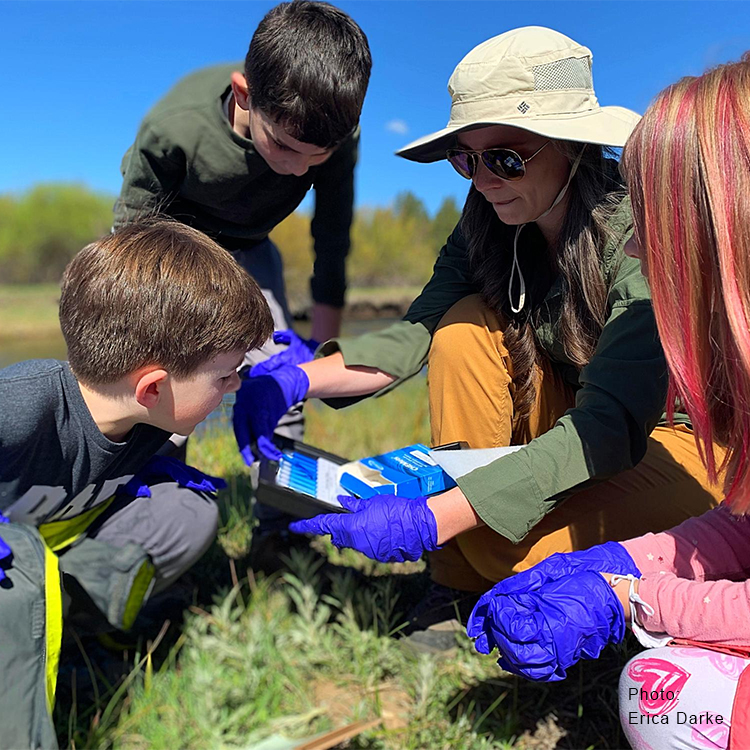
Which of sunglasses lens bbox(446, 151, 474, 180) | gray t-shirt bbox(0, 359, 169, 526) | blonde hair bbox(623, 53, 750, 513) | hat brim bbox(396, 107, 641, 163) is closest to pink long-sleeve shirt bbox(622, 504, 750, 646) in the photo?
blonde hair bbox(623, 53, 750, 513)

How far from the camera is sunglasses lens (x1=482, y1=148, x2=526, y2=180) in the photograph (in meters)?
1.60

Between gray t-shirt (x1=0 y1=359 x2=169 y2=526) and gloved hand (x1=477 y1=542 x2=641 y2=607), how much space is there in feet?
3.16

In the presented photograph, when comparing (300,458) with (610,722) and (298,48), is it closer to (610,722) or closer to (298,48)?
(610,722)

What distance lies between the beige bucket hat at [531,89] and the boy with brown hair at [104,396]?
684 millimetres

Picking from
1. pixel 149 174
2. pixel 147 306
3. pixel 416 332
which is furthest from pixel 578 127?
pixel 149 174

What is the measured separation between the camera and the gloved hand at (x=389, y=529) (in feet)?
4.84

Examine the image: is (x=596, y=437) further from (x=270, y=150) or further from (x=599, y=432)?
(x=270, y=150)

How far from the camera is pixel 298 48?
1.90 m

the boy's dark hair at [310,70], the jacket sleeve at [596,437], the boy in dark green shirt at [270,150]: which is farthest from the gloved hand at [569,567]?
the boy's dark hair at [310,70]

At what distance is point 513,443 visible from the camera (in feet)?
6.52

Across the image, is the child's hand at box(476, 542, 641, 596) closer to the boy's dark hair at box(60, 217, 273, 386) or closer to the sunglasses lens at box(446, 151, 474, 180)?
→ the boy's dark hair at box(60, 217, 273, 386)

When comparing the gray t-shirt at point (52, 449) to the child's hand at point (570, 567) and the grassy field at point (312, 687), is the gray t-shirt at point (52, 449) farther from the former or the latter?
the child's hand at point (570, 567)

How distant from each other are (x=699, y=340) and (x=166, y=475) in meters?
1.38

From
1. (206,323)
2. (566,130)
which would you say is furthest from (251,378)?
(566,130)
